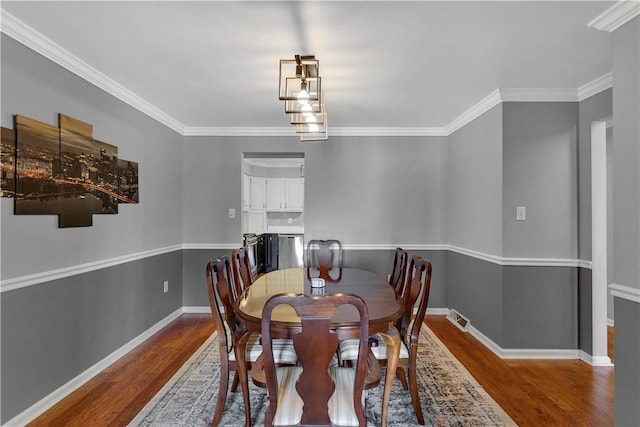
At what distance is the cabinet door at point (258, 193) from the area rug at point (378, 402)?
15.3ft

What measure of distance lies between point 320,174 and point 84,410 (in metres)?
3.35

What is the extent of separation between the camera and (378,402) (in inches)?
92.8

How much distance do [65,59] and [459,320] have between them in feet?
14.7

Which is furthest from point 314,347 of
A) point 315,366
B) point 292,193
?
point 292,193

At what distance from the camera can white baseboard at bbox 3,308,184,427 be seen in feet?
7.06

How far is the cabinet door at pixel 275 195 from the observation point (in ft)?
25.1

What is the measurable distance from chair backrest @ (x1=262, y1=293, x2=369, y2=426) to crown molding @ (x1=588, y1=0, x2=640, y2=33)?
2.16 meters

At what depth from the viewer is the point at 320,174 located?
4617 mm

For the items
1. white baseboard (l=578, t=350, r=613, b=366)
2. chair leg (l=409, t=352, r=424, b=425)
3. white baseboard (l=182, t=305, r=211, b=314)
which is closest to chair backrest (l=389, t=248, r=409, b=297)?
chair leg (l=409, t=352, r=424, b=425)

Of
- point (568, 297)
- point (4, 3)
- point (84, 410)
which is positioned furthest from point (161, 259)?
point (568, 297)

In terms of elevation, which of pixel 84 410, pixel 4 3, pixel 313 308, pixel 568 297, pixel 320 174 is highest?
pixel 4 3

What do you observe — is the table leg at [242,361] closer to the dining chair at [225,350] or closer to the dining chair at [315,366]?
the dining chair at [225,350]

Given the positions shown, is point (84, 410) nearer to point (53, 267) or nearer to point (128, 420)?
point (128, 420)

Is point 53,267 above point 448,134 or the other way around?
the other way around
